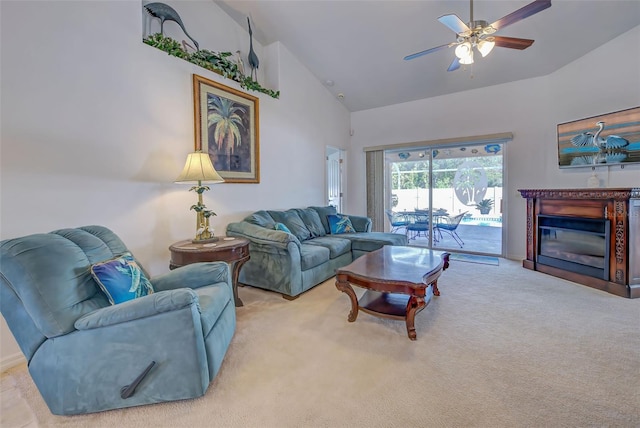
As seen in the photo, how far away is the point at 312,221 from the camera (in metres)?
4.41

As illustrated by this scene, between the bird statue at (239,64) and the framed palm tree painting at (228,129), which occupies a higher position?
the bird statue at (239,64)

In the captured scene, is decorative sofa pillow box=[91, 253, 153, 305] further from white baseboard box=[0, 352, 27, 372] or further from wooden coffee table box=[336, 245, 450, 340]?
wooden coffee table box=[336, 245, 450, 340]

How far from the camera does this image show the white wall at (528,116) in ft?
11.4

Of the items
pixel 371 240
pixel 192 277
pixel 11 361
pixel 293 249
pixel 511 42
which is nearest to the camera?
pixel 11 361

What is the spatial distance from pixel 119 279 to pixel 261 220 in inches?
79.7

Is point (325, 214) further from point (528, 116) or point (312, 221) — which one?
point (528, 116)

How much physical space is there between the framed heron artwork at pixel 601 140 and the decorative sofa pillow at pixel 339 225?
10.4ft

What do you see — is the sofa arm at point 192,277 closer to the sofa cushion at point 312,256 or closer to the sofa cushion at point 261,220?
the sofa cushion at point 312,256

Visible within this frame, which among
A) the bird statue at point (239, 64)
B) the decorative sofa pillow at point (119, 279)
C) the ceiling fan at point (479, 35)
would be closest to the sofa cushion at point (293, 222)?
the bird statue at point (239, 64)

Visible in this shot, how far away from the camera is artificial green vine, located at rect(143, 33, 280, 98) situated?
111 inches

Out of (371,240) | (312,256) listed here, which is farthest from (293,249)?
(371,240)

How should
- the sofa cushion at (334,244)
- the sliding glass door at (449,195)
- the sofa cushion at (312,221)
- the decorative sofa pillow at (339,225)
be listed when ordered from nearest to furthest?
1. the sofa cushion at (334,244)
2. the sofa cushion at (312,221)
3. the decorative sofa pillow at (339,225)
4. the sliding glass door at (449,195)

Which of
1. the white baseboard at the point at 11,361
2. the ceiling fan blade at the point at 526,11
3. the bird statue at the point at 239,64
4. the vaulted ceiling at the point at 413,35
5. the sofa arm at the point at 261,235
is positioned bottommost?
the white baseboard at the point at 11,361

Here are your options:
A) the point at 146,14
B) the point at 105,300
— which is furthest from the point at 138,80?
the point at 105,300
